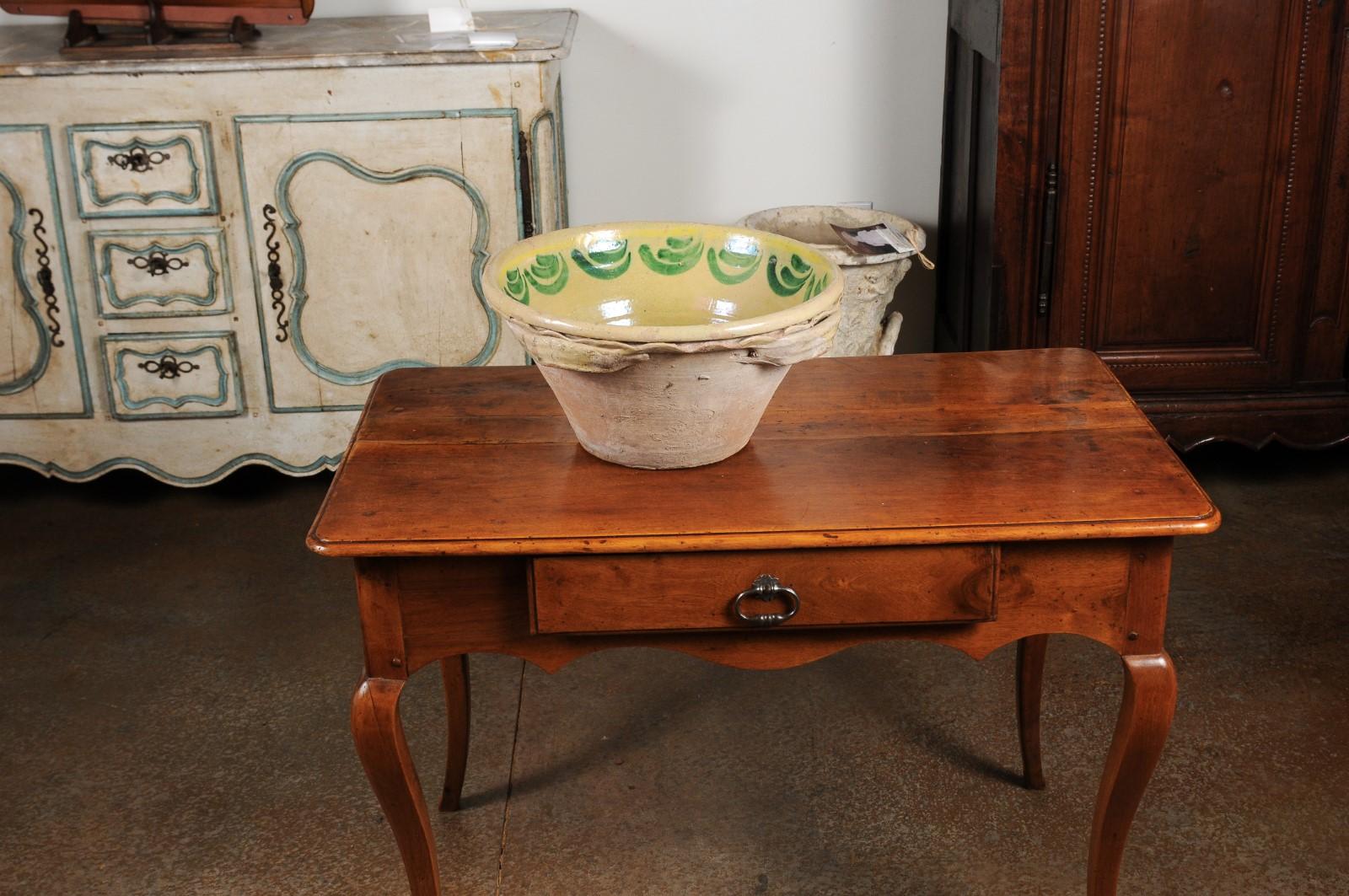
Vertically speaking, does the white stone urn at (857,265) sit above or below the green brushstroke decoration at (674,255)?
below

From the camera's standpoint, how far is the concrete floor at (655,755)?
2014mm

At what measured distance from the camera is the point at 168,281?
2.98m

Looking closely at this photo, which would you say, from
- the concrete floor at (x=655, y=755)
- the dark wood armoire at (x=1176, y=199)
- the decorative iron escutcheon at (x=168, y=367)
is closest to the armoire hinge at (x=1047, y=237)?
the dark wood armoire at (x=1176, y=199)

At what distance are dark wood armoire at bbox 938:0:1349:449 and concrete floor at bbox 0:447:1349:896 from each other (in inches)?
15.4

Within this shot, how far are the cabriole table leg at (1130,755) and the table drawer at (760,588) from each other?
0.68 ft

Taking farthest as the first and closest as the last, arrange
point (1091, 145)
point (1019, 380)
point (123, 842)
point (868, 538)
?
point (1091, 145), point (123, 842), point (1019, 380), point (868, 538)

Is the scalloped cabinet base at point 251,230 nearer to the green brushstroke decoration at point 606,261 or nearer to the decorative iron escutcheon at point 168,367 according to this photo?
the decorative iron escutcheon at point 168,367

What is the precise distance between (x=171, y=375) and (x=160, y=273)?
23 cm

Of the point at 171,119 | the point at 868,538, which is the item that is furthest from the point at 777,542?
the point at 171,119

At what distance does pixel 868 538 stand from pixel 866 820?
30.8 inches

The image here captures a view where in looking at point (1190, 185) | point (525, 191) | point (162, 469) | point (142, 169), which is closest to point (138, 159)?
point (142, 169)

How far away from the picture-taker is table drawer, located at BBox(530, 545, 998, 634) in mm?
1508

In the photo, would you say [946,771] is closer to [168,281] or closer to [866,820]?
[866,820]

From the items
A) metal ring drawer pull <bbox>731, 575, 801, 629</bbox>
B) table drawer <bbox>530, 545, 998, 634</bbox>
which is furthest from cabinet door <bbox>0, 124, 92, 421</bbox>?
metal ring drawer pull <bbox>731, 575, 801, 629</bbox>
